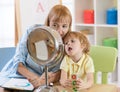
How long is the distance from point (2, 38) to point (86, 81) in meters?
2.44

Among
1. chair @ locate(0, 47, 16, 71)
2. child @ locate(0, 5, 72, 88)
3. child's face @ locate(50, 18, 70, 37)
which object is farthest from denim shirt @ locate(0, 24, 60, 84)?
chair @ locate(0, 47, 16, 71)

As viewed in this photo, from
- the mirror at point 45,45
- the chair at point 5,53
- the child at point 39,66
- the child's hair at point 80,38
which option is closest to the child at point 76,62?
the child's hair at point 80,38

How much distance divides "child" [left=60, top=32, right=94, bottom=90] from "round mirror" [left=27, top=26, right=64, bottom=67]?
0.26 meters

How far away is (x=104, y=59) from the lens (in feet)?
5.37

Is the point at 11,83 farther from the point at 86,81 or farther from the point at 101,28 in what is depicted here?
the point at 101,28

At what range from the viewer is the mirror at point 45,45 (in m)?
1.02

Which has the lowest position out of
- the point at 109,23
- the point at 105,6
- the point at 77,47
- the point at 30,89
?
the point at 30,89

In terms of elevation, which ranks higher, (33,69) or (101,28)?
(101,28)

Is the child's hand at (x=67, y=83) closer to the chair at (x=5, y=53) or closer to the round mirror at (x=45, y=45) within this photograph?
the round mirror at (x=45, y=45)

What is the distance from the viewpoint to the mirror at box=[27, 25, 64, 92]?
1.02 meters

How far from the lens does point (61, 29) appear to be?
4.74ft

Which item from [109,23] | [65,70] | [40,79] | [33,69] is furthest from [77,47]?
[109,23]

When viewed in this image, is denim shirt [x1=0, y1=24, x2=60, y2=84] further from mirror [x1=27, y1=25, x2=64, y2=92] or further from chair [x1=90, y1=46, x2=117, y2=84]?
mirror [x1=27, y1=25, x2=64, y2=92]

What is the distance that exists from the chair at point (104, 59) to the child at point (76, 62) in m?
0.32
